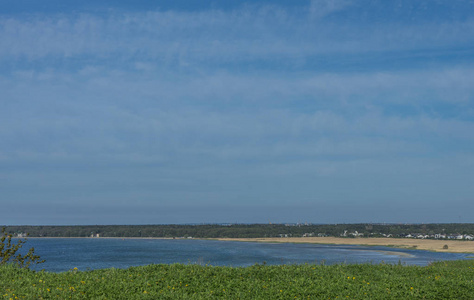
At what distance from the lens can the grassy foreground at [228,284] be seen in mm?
13047

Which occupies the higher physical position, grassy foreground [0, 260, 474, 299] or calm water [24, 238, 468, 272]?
grassy foreground [0, 260, 474, 299]

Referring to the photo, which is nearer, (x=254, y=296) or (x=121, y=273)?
(x=254, y=296)

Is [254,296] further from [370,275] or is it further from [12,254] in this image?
[12,254]

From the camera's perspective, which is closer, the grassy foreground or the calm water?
the grassy foreground

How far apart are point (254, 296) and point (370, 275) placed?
252 inches

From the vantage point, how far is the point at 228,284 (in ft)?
47.7

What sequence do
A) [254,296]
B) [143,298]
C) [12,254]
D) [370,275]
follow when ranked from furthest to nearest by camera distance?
1. [12,254]
2. [370,275]
3. [254,296]
4. [143,298]

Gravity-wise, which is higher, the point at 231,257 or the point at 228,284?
Result: the point at 228,284

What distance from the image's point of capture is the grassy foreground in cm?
1305

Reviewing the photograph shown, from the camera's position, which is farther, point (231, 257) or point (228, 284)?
point (231, 257)

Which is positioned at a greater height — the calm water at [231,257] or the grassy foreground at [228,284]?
the grassy foreground at [228,284]

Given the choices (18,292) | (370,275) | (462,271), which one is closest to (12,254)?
(18,292)

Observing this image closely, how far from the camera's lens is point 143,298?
40.6ft

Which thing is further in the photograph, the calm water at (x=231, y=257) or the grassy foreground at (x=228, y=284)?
the calm water at (x=231, y=257)
